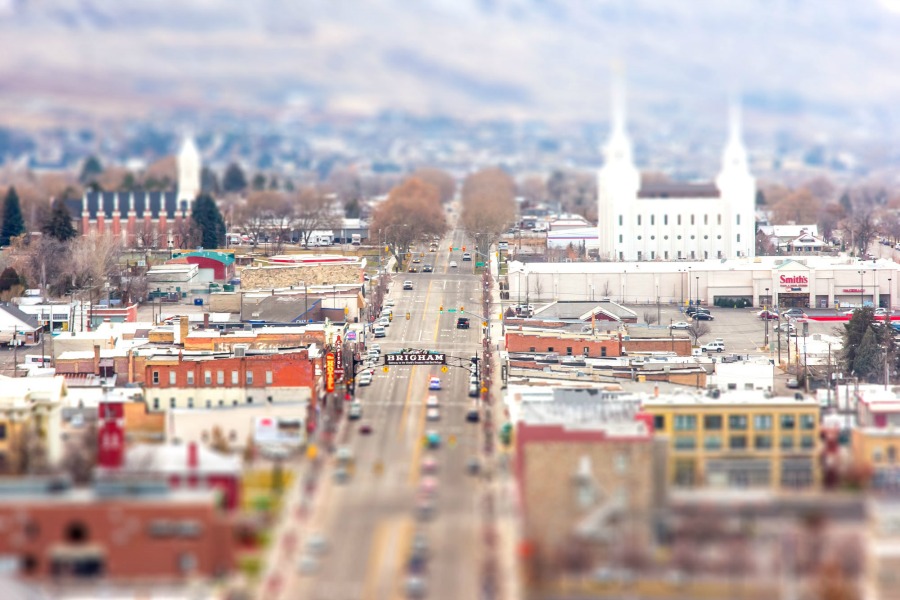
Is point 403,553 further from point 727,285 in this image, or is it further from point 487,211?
point 487,211

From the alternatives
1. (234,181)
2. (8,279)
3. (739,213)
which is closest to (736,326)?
(8,279)

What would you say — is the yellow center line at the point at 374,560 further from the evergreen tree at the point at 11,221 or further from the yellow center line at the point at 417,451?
the evergreen tree at the point at 11,221

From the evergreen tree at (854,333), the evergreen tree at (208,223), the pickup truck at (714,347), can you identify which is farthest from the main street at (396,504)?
the evergreen tree at (208,223)

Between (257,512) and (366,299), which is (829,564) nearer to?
(257,512)

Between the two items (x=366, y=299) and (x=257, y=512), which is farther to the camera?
(x=366, y=299)

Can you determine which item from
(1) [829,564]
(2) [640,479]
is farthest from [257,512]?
(1) [829,564]

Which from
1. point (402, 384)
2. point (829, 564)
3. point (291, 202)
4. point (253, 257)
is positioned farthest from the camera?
point (291, 202)
